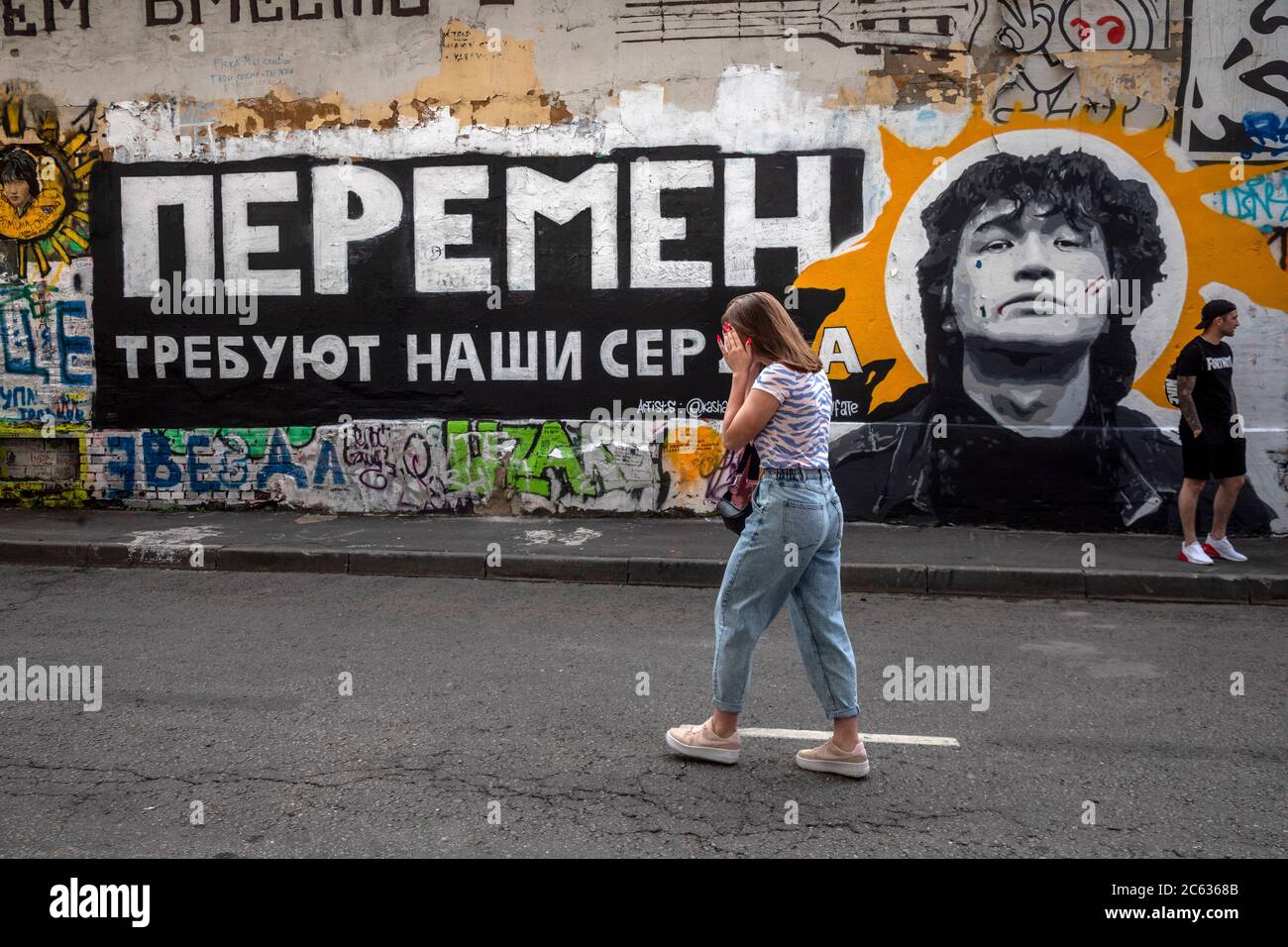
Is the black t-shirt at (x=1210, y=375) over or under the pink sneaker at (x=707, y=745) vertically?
over

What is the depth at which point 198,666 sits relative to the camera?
5.93 metres

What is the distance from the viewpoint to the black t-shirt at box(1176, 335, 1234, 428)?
8492 mm

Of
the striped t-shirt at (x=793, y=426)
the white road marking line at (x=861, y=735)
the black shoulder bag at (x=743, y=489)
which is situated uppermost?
the striped t-shirt at (x=793, y=426)

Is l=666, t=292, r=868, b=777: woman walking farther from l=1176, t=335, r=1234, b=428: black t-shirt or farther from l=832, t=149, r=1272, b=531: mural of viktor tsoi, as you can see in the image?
l=832, t=149, r=1272, b=531: mural of viktor tsoi

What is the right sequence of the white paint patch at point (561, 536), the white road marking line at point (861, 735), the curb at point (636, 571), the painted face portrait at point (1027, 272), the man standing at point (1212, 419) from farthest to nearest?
the painted face portrait at point (1027, 272)
the white paint patch at point (561, 536)
the man standing at point (1212, 419)
the curb at point (636, 571)
the white road marking line at point (861, 735)

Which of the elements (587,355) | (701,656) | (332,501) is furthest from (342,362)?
(701,656)

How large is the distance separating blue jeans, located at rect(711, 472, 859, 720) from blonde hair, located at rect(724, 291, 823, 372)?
17.8 inches

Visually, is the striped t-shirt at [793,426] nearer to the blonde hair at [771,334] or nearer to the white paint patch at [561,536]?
the blonde hair at [771,334]

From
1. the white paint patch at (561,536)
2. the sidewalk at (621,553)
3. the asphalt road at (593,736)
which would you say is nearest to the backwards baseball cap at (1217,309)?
the sidewalk at (621,553)

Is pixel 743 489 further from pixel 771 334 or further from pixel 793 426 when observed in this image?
pixel 771 334

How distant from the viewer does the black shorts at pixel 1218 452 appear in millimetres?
8508

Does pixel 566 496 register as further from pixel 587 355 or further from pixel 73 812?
pixel 73 812

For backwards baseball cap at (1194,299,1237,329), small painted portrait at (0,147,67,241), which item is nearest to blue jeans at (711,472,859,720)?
backwards baseball cap at (1194,299,1237,329)

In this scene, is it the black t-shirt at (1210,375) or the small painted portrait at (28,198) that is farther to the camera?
the small painted portrait at (28,198)
